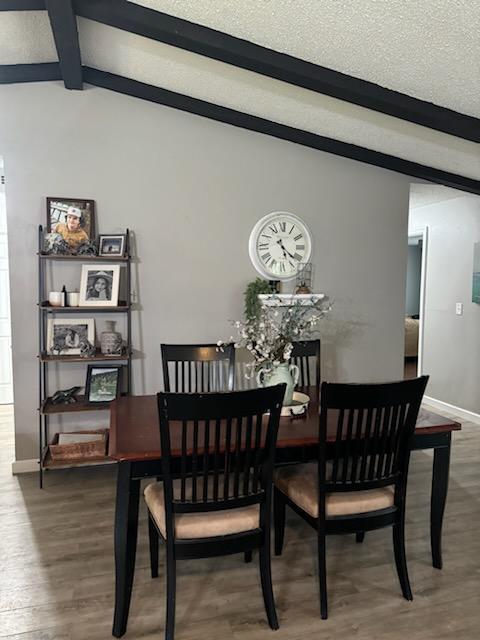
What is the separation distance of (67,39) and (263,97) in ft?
4.14

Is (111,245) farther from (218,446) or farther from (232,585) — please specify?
(232,585)

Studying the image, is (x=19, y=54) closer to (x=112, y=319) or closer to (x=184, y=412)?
(x=112, y=319)

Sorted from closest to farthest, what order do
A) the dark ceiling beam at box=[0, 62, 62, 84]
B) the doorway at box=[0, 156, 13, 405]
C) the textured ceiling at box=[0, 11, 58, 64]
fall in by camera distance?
the textured ceiling at box=[0, 11, 58, 64] < the dark ceiling beam at box=[0, 62, 62, 84] < the doorway at box=[0, 156, 13, 405]

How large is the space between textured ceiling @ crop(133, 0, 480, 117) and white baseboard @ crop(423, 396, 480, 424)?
324 cm

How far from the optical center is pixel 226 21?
8.09 feet

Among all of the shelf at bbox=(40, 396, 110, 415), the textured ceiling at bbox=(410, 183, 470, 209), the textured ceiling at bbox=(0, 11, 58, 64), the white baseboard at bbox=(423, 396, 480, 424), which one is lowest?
the white baseboard at bbox=(423, 396, 480, 424)

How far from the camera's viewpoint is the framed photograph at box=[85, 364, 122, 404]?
355 cm

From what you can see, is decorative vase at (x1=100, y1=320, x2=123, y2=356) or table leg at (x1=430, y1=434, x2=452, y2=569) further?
decorative vase at (x1=100, y1=320, x2=123, y2=356)

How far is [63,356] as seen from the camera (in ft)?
11.2

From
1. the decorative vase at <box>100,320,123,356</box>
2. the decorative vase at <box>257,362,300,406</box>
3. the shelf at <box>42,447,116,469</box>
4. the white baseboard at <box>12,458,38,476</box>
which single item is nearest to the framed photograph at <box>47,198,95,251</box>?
the decorative vase at <box>100,320,123,356</box>

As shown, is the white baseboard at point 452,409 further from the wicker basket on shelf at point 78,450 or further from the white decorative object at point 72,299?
the white decorative object at point 72,299

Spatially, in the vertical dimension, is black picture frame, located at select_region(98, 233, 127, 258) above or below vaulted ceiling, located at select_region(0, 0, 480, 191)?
below

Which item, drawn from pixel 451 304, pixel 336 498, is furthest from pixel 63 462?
pixel 451 304

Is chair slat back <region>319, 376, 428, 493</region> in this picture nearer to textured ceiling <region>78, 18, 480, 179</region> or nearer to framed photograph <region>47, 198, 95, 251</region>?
textured ceiling <region>78, 18, 480, 179</region>
